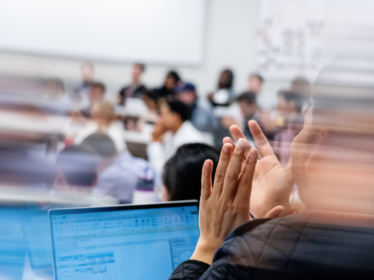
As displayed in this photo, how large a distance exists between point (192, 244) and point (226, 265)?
360 millimetres

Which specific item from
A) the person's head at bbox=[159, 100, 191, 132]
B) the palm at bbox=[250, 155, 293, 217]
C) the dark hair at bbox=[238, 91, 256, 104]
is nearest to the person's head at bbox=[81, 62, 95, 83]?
the palm at bbox=[250, 155, 293, 217]

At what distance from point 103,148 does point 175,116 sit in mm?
985

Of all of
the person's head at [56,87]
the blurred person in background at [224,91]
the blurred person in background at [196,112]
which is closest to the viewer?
the person's head at [56,87]

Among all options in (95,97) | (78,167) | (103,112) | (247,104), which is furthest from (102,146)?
(247,104)

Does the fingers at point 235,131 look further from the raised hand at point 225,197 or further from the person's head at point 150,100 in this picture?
the person's head at point 150,100

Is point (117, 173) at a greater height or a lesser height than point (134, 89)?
lesser

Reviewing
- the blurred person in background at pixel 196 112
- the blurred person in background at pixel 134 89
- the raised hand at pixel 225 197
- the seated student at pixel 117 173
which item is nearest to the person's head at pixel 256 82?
the blurred person in background at pixel 196 112

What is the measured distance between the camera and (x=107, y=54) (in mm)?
4863

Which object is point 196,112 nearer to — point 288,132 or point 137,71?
point 137,71

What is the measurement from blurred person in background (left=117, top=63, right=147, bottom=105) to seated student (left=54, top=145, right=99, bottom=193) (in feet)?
7.43

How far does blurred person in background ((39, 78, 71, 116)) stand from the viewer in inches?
27.7

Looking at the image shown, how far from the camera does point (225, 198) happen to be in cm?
69

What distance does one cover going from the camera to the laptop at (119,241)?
0.79 meters

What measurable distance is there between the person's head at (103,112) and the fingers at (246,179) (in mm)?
1986
